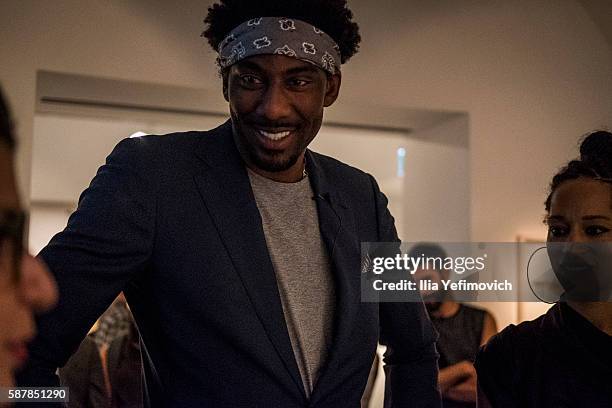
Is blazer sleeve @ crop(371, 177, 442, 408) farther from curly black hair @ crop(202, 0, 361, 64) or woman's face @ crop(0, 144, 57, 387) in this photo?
woman's face @ crop(0, 144, 57, 387)

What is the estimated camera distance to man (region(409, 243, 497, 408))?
1.33 meters

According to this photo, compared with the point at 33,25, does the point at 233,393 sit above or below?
below

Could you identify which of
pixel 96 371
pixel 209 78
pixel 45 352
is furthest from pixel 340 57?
pixel 209 78

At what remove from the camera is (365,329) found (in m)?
1.02

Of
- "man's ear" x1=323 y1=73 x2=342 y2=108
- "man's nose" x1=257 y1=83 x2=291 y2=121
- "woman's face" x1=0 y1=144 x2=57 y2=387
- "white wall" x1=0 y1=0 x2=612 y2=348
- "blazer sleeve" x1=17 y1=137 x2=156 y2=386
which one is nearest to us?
"woman's face" x1=0 y1=144 x2=57 y2=387

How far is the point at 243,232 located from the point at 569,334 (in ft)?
1.36

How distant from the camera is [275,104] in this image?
96 centimetres

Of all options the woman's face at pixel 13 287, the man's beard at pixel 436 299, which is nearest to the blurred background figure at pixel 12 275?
the woman's face at pixel 13 287

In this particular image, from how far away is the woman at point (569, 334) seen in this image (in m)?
1.01

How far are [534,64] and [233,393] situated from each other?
2951 mm

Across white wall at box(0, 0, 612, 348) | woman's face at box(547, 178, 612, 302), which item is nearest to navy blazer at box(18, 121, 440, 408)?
woman's face at box(547, 178, 612, 302)

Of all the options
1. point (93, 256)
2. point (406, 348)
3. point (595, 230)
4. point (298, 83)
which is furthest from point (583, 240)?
point (93, 256)

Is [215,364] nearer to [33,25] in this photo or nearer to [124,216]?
[124,216]

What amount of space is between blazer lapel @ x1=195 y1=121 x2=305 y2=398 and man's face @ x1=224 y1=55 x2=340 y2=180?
0.03 m
